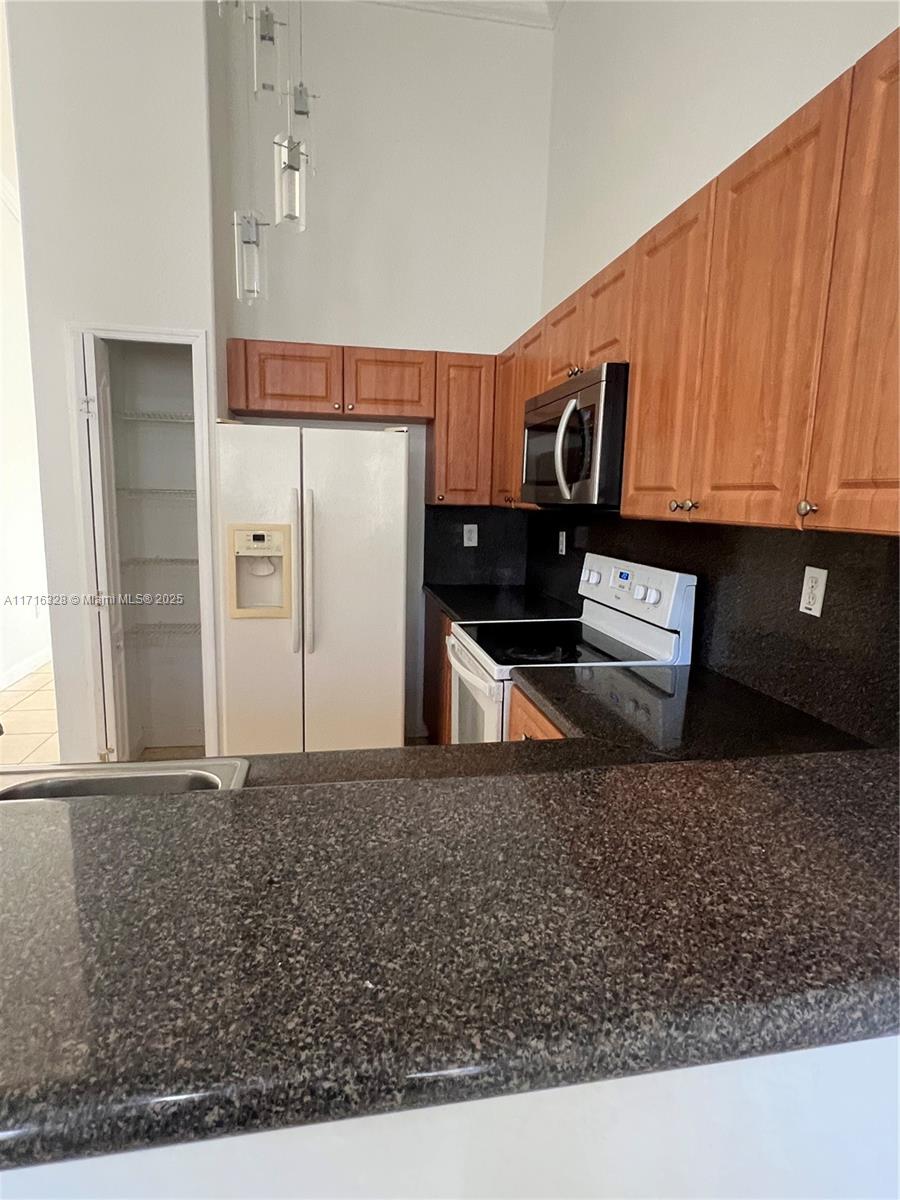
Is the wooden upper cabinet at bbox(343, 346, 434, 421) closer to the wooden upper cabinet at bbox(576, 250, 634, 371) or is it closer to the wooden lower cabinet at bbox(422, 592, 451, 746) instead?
the wooden lower cabinet at bbox(422, 592, 451, 746)

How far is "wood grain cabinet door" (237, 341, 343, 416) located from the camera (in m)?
3.03

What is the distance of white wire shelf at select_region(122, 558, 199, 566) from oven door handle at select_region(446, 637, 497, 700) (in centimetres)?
170

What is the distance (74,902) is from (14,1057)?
0.57 ft

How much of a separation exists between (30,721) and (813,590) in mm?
4306

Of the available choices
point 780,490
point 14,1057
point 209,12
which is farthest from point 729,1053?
point 209,12

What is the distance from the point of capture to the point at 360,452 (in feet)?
8.96

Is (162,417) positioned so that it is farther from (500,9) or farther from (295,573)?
(500,9)

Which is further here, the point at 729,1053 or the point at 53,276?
the point at 53,276

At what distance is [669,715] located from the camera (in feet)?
A: 4.90

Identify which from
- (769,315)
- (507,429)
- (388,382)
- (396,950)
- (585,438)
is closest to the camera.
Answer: (396,950)

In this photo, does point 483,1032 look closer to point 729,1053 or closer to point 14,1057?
point 729,1053

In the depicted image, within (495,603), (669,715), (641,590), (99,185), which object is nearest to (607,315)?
(641,590)

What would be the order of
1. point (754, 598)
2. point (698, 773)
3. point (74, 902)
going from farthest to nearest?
point (754, 598)
point (698, 773)
point (74, 902)

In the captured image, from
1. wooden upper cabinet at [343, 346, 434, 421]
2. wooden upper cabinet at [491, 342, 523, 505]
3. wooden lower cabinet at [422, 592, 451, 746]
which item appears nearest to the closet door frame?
wooden upper cabinet at [343, 346, 434, 421]
